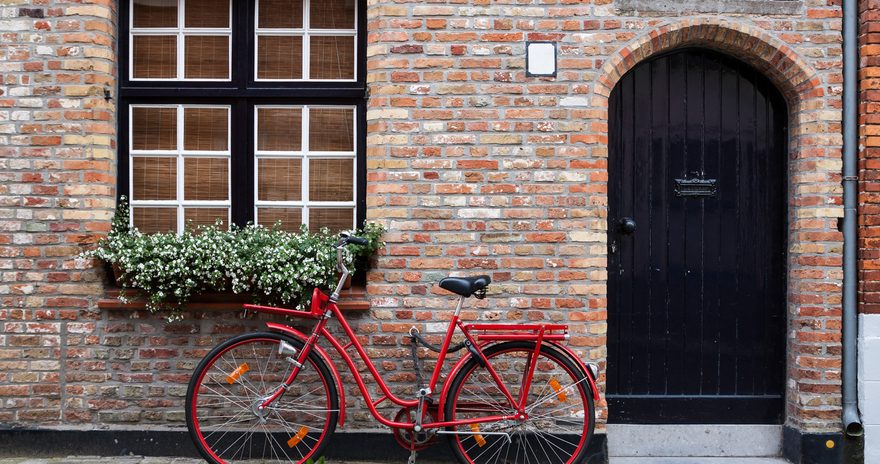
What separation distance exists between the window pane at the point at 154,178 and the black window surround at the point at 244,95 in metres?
0.06

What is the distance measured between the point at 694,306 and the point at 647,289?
316 mm

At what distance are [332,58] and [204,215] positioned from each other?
126cm

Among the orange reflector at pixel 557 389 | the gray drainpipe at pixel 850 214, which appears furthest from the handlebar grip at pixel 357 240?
the gray drainpipe at pixel 850 214

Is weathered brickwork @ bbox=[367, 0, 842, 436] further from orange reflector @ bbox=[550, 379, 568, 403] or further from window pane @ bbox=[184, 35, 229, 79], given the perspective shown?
window pane @ bbox=[184, 35, 229, 79]

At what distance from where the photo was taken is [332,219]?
477 cm

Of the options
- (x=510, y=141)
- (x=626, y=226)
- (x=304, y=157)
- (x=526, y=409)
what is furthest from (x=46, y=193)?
(x=626, y=226)

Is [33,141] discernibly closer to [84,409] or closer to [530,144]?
[84,409]

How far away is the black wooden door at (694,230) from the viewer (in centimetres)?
480

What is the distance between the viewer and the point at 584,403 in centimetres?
418

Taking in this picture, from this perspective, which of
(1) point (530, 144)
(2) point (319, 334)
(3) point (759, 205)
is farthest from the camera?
(3) point (759, 205)

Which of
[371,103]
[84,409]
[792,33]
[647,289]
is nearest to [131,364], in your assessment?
[84,409]

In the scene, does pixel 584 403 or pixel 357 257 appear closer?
pixel 584 403

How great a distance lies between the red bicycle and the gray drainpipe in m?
1.60

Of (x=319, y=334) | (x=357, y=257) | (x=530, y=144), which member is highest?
(x=530, y=144)
